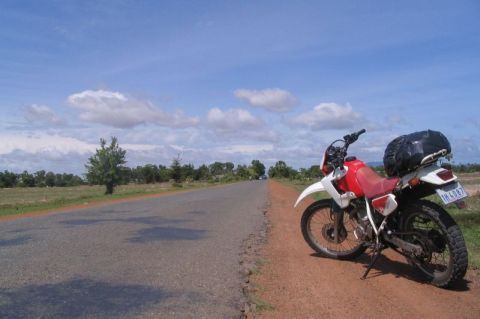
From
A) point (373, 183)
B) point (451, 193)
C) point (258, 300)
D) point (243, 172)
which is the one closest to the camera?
point (258, 300)

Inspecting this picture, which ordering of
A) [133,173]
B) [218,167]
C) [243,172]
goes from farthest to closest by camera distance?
1. [218,167]
2. [243,172]
3. [133,173]

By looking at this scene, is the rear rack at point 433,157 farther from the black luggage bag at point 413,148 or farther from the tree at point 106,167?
the tree at point 106,167

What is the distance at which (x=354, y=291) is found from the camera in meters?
5.00

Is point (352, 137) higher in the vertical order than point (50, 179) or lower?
lower

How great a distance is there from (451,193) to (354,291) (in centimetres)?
148

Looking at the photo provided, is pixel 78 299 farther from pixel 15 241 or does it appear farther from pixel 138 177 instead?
pixel 138 177

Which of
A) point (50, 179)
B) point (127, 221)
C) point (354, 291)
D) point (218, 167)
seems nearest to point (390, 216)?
point (354, 291)

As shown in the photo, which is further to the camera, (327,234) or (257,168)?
(257,168)

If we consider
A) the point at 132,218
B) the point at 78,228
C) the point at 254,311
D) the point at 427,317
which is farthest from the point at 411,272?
the point at 132,218

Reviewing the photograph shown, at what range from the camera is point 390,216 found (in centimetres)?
568

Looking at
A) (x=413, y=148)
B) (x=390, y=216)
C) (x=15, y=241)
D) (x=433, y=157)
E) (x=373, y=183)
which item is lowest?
(x=15, y=241)

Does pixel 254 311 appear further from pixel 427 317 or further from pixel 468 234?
pixel 468 234

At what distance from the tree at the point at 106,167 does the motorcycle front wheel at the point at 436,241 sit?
148 ft

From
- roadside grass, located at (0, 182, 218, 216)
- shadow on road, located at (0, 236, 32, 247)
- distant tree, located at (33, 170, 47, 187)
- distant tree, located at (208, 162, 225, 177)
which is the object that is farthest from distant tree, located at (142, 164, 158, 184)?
shadow on road, located at (0, 236, 32, 247)
